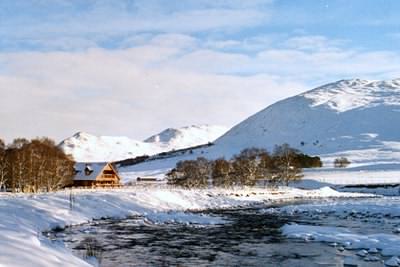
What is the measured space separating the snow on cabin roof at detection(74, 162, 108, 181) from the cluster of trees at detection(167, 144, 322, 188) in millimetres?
17213

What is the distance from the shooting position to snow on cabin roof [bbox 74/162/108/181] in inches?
4602

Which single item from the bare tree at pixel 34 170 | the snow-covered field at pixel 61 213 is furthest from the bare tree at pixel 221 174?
the snow-covered field at pixel 61 213

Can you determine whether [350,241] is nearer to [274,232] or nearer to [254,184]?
[274,232]

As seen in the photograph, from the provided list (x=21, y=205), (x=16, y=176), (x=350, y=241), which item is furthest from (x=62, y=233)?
(x=16, y=176)

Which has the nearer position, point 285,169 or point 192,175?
point 192,175

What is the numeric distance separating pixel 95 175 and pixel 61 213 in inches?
3089

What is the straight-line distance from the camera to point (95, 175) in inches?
4596

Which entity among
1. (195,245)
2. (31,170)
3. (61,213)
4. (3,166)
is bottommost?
(195,245)

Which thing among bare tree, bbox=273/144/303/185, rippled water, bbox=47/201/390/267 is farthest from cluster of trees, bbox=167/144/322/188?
rippled water, bbox=47/201/390/267

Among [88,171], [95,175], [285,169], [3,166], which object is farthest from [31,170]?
[285,169]

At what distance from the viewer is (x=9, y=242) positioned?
1770cm

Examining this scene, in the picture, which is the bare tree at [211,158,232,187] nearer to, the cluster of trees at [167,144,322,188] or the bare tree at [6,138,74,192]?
the cluster of trees at [167,144,322,188]

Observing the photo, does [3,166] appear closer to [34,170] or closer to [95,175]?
[34,170]

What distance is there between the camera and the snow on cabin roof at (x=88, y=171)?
11689cm
